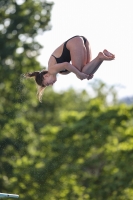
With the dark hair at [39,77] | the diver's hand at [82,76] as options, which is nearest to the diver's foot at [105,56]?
the diver's hand at [82,76]

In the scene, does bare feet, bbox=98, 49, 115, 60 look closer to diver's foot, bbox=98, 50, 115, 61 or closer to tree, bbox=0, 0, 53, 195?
diver's foot, bbox=98, 50, 115, 61

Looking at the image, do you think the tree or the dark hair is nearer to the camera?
the dark hair

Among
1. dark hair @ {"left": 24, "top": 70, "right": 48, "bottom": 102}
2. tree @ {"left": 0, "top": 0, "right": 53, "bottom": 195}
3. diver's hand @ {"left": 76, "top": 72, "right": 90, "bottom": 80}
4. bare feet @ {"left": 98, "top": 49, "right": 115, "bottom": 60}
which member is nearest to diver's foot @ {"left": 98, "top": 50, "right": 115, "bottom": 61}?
bare feet @ {"left": 98, "top": 49, "right": 115, "bottom": 60}

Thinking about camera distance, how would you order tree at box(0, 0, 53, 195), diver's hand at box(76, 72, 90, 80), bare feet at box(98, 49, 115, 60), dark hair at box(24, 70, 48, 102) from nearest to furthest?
diver's hand at box(76, 72, 90, 80)
bare feet at box(98, 49, 115, 60)
dark hair at box(24, 70, 48, 102)
tree at box(0, 0, 53, 195)

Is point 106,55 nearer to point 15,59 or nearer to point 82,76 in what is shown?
point 82,76

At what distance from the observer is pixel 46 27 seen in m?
36.6

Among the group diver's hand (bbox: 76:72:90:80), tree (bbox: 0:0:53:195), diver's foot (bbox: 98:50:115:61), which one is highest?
tree (bbox: 0:0:53:195)

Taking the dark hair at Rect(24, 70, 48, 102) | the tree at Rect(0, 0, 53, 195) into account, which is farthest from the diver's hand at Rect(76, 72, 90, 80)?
the tree at Rect(0, 0, 53, 195)

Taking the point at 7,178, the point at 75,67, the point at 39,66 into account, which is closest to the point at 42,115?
the point at 39,66

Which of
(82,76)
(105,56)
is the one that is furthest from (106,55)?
(82,76)

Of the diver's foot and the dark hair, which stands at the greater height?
the diver's foot

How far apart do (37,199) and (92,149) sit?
279 cm

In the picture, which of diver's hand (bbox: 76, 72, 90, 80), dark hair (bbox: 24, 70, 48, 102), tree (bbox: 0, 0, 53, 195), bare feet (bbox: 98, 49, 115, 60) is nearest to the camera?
diver's hand (bbox: 76, 72, 90, 80)

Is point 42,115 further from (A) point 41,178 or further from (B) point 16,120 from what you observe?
(A) point 41,178
